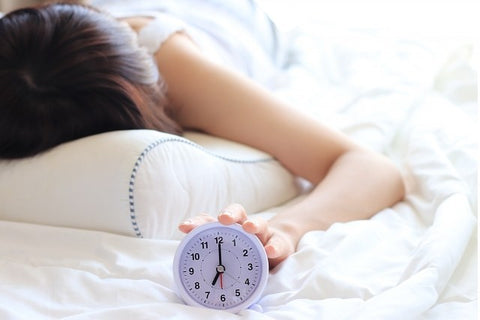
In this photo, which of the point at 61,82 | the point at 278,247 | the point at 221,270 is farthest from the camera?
the point at 61,82

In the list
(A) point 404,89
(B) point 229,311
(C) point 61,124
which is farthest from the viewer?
(A) point 404,89

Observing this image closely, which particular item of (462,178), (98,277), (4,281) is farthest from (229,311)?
(462,178)

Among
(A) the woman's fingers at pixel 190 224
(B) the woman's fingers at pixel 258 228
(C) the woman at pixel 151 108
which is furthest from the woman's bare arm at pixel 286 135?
(A) the woman's fingers at pixel 190 224

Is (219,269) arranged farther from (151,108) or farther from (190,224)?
(151,108)

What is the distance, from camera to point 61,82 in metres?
1.21

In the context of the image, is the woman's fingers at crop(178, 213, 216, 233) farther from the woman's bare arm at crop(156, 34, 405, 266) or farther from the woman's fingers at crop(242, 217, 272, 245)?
the woman's bare arm at crop(156, 34, 405, 266)

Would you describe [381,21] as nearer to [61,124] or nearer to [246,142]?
[246,142]

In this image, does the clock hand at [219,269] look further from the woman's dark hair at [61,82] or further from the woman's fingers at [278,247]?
the woman's dark hair at [61,82]

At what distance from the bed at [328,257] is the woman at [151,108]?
5 centimetres

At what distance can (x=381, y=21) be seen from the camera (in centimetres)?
248

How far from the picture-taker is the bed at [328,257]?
0.93m

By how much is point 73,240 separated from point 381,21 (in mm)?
1683

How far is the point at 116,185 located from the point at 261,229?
0.24 meters

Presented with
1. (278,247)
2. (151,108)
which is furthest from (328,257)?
(151,108)
